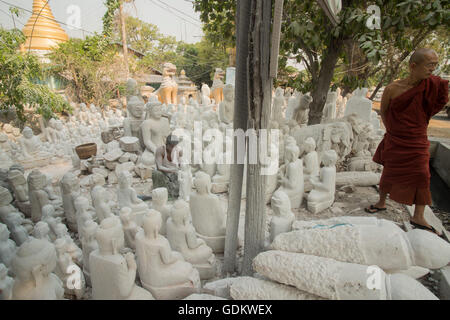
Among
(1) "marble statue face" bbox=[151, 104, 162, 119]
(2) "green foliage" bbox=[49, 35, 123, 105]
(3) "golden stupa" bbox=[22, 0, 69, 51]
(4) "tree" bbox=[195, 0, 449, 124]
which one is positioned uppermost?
(3) "golden stupa" bbox=[22, 0, 69, 51]

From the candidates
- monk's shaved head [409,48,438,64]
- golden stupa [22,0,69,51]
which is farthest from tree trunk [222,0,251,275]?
golden stupa [22,0,69,51]

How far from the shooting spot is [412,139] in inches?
105

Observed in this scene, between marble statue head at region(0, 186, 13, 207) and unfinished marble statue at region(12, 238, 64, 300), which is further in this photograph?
marble statue head at region(0, 186, 13, 207)

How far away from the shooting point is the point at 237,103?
1.86 metres

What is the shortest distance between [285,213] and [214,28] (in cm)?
350

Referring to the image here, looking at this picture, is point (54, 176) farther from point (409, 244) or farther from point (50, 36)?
point (50, 36)

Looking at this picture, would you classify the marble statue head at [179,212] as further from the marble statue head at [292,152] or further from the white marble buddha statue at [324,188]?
the white marble buddha statue at [324,188]

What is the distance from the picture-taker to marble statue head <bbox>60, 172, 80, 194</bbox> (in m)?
2.78

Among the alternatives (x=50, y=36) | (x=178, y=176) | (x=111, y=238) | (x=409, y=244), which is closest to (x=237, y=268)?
(x=111, y=238)

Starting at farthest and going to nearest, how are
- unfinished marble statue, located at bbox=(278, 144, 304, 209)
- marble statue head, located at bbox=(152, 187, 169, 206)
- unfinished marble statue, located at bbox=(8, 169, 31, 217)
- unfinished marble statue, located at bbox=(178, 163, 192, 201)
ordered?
unfinished marble statue, located at bbox=(178, 163, 192, 201) < unfinished marble statue, located at bbox=(278, 144, 304, 209) < unfinished marble statue, located at bbox=(8, 169, 31, 217) < marble statue head, located at bbox=(152, 187, 169, 206)

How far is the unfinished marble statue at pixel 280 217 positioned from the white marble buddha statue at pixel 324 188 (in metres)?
1.49

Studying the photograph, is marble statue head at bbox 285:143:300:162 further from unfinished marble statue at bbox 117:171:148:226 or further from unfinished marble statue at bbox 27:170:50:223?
unfinished marble statue at bbox 27:170:50:223

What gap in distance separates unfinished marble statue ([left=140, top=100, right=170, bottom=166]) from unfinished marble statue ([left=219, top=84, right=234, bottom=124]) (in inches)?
72.6

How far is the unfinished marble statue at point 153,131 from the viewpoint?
4238 millimetres
